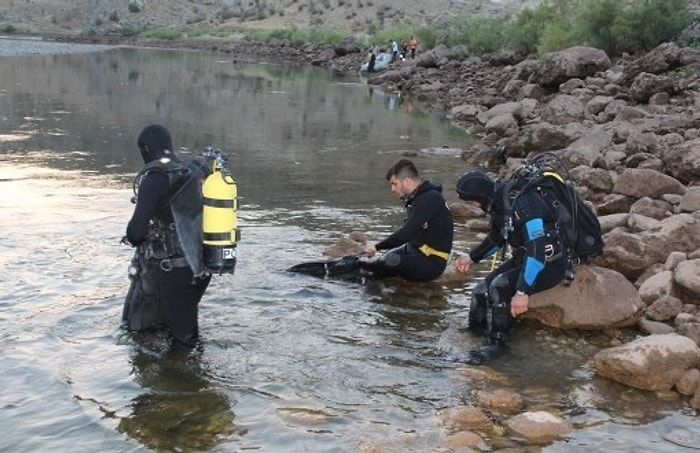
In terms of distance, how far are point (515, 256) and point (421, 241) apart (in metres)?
1.76

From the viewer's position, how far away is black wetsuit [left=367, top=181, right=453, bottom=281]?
8828mm

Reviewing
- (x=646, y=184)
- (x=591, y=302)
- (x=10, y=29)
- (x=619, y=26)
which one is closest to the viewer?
(x=591, y=302)

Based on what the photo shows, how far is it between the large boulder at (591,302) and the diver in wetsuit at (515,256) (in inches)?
21.1

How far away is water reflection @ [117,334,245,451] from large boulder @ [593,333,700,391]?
2.99m

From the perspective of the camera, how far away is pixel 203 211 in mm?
6723

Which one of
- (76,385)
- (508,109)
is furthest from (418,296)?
(508,109)

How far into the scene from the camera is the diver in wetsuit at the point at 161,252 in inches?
259

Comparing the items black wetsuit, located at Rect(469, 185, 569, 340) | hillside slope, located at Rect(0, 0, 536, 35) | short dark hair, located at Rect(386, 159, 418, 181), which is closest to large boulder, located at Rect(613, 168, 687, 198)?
short dark hair, located at Rect(386, 159, 418, 181)

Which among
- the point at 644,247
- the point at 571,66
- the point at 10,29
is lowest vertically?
the point at 644,247

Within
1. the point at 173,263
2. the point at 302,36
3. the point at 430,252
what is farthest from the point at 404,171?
the point at 302,36

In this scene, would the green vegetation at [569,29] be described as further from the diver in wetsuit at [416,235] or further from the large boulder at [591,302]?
the large boulder at [591,302]

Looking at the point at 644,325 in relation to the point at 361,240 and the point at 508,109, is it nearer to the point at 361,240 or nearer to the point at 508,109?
the point at 361,240

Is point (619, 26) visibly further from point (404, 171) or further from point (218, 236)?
point (218, 236)

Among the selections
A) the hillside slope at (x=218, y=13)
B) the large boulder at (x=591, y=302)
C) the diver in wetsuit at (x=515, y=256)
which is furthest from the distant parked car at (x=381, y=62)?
the diver in wetsuit at (x=515, y=256)
